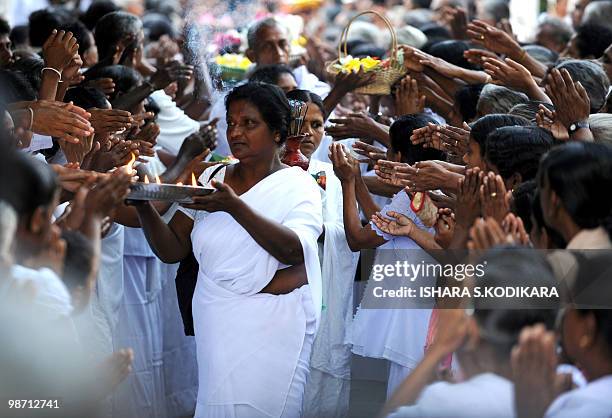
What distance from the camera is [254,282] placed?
4.52 metres

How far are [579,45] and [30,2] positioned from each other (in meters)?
6.77

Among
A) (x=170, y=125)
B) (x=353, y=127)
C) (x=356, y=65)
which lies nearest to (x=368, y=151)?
(x=353, y=127)

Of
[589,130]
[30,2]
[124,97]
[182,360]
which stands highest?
[30,2]

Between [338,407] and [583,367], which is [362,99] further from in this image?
[583,367]

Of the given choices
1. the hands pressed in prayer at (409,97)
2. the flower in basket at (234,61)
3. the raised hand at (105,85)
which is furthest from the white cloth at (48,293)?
the flower in basket at (234,61)

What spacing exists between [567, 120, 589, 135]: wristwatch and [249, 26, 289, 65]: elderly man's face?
3.55m

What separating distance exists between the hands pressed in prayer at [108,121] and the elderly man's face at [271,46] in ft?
8.86

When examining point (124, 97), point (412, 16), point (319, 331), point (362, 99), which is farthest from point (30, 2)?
point (319, 331)

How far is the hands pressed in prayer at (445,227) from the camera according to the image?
14.6 feet

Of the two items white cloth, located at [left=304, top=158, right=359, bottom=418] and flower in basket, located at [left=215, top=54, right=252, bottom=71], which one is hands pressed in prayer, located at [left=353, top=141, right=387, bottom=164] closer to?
white cloth, located at [left=304, top=158, right=359, bottom=418]

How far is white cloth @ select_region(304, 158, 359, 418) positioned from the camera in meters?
5.54

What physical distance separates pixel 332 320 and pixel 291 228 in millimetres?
1216

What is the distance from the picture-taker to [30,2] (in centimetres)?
1191

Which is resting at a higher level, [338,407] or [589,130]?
[589,130]
